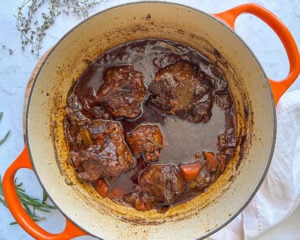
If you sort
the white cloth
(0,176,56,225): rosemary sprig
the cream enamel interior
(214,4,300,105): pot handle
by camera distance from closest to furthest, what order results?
(214,4,300,105): pot handle < the cream enamel interior < the white cloth < (0,176,56,225): rosemary sprig

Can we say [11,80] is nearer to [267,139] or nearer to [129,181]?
[129,181]

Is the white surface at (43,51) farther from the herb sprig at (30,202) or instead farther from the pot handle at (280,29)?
the pot handle at (280,29)

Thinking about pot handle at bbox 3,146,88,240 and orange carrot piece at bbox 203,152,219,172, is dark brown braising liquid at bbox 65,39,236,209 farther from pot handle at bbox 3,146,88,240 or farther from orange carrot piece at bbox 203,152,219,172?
pot handle at bbox 3,146,88,240

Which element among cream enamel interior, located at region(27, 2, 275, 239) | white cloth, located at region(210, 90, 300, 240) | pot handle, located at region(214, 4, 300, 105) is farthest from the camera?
white cloth, located at region(210, 90, 300, 240)

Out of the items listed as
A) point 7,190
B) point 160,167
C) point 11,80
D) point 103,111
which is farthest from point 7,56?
point 160,167

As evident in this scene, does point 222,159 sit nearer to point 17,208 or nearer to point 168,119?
point 168,119

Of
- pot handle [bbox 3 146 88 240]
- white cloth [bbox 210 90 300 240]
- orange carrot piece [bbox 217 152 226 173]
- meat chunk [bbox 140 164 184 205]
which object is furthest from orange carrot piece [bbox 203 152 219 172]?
pot handle [bbox 3 146 88 240]

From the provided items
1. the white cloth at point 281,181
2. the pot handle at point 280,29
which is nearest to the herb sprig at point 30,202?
the white cloth at point 281,181
